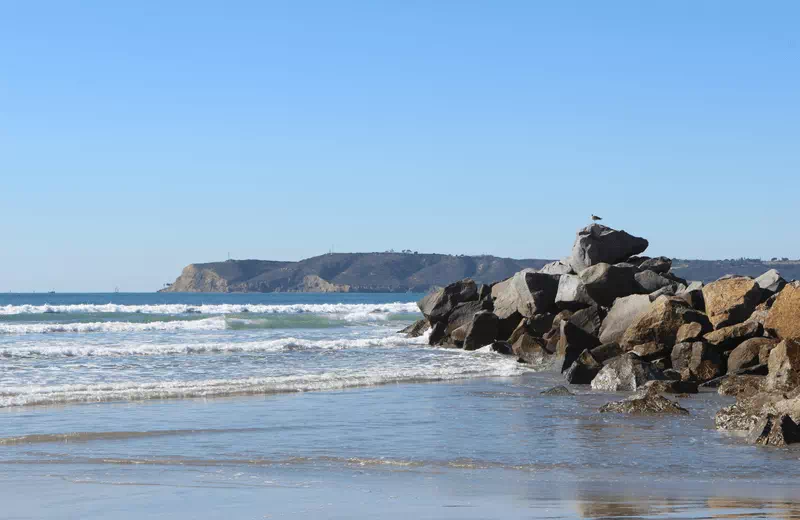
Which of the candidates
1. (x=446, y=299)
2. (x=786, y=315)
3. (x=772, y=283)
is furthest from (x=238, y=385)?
(x=446, y=299)

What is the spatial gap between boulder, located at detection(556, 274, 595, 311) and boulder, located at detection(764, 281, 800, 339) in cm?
717

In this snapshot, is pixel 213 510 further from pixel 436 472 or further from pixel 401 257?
pixel 401 257

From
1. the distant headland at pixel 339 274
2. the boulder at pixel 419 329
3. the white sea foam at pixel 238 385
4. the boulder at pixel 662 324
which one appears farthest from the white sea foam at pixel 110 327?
the distant headland at pixel 339 274

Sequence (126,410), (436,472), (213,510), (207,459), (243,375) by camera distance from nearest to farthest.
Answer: (213,510), (436,472), (207,459), (126,410), (243,375)

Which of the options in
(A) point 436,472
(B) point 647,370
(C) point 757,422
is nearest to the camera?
(A) point 436,472

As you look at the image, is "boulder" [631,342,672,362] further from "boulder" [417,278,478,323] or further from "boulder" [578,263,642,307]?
"boulder" [417,278,478,323]

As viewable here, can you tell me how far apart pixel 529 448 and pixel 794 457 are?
2786 mm

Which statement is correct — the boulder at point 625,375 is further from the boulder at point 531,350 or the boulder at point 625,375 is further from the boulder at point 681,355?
the boulder at point 531,350

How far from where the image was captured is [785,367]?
44.2ft

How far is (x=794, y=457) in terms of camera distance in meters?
9.75

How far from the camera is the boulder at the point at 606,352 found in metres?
19.2

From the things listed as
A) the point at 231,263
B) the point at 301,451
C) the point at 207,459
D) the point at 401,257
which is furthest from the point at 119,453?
the point at 231,263

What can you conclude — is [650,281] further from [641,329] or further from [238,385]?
[238,385]

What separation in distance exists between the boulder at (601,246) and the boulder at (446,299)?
3.98 meters
